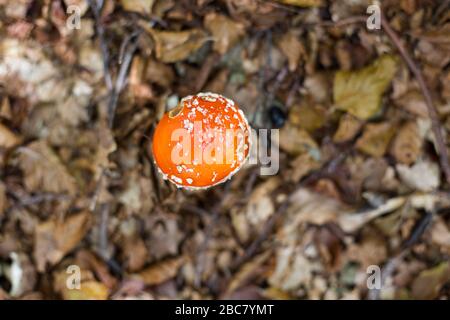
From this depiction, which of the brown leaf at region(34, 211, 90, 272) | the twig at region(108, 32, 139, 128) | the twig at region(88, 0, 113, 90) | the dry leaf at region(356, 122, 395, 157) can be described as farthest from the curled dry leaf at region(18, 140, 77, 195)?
the dry leaf at region(356, 122, 395, 157)

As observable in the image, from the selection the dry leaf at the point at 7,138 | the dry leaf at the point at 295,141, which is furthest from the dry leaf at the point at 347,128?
the dry leaf at the point at 7,138

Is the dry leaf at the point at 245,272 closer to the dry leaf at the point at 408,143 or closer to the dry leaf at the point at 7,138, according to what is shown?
the dry leaf at the point at 408,143

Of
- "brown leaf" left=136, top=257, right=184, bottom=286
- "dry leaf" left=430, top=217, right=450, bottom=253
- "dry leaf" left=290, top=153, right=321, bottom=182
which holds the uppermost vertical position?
"dry leaf" left=290, top=153, right=321, bottom=182

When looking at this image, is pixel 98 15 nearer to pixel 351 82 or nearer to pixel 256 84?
pixel 256 84

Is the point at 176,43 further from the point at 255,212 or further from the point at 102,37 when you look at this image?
the point at 255,212

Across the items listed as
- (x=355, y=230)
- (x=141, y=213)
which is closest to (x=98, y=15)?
(x=141, y=213)

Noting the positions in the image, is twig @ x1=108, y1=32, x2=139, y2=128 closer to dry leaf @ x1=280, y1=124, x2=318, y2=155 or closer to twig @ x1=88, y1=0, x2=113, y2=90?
twig @ x1=88, y1=0, x2=113, y2=90

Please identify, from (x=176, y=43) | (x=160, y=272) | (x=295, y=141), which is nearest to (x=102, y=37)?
(x=176, y=43)

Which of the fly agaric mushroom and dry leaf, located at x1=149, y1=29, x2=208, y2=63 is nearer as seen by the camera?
the fly agaric mushroom
